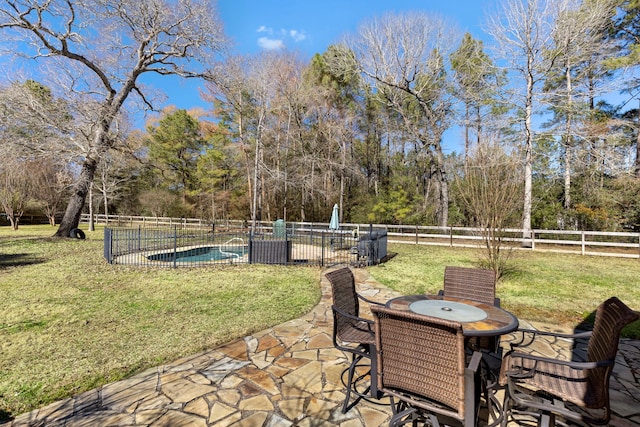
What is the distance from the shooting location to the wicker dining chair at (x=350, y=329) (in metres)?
2.39

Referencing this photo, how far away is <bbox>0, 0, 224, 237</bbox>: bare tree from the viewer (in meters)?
11.0

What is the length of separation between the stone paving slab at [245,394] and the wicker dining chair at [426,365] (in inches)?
26.7

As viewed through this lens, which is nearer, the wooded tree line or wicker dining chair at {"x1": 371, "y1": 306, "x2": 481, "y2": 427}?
wicker dining chair at {"x1": 371, "y1": 306, "x2": 481, "y2": 427}

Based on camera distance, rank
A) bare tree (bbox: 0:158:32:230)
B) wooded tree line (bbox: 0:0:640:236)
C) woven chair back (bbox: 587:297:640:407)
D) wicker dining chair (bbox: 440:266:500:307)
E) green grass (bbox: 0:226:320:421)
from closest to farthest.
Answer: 1. woven chair back (bbox: 587:297:640:407)
2. green grass (bbox: 0:226:320:421)
3. wicker dining chair (bbox: 440:266:500:307)
4. wooded tree line (bbox: 0:0:640:236)
5. bare tree (bbox: 0:158:32:230)

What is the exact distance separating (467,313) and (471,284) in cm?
85

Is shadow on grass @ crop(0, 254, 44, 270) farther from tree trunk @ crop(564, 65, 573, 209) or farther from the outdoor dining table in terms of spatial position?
tree trunk @ crop(564, 65, 573, 209)

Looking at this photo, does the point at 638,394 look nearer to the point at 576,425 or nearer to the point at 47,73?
the point at 576,425

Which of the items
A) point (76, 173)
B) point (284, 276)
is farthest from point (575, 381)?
point (76, 173)

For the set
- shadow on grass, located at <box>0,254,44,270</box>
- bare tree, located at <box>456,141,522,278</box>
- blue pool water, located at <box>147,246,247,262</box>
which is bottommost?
blue pool water, located at <box>147,246,247,262</box>

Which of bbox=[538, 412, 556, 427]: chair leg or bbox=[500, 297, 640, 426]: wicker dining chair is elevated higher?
bbox=[500, 297, 640, 426]: wicker dining chair

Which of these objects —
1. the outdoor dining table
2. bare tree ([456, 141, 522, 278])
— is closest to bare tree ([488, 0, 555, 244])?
bare tree ([456, 141, 522, 278])

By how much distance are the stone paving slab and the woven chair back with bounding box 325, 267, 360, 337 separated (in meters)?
0.52

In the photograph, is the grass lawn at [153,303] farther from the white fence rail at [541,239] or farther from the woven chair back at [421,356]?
the woven chair back at [421,356]

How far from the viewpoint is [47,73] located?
11922mm
